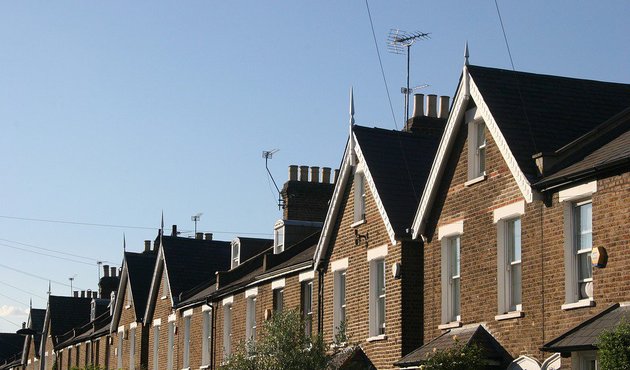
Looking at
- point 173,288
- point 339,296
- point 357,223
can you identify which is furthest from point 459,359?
point 173,288

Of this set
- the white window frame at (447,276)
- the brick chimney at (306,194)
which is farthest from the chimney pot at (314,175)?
the white window frame at (447,276)

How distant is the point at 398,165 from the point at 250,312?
414 inches

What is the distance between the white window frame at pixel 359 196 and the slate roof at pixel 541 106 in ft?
19.6

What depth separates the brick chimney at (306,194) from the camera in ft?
138

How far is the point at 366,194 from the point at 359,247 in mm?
1392

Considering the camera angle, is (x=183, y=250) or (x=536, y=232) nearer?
(x=536, y=232)

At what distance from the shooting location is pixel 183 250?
50.8 m

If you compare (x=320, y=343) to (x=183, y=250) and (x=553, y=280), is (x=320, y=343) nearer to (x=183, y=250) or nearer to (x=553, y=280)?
(x=553, y=280)

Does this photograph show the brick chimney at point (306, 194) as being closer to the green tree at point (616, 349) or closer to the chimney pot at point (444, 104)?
the chimney pot at point (444, 104)

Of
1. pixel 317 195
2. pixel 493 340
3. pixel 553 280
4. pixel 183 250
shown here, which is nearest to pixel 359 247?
pixel 493 340

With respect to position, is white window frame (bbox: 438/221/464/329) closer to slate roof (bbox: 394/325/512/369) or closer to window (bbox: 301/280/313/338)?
slate roof (bbox: 394/325/512/369)

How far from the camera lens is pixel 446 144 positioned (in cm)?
2625

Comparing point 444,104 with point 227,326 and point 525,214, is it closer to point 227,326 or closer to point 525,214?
point 227,326

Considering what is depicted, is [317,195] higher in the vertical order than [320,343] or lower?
higher
